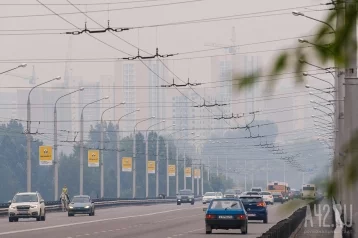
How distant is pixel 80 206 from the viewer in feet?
211

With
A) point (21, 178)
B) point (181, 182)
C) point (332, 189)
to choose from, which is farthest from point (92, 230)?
point (181, 182)

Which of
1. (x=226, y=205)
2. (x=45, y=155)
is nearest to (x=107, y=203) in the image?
(x=45, y=155)

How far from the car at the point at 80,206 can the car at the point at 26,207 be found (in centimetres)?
774

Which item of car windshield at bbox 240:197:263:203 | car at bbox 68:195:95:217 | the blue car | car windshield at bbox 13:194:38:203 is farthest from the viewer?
car at bbox 68:195:95:217

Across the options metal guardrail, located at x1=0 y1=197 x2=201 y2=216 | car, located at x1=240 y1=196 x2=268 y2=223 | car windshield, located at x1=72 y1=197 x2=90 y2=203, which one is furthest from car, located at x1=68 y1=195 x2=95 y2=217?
car, located at x1=240 y1=196 x2=268 y2=223

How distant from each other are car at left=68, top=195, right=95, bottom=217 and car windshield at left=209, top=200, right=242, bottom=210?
78.3 feet

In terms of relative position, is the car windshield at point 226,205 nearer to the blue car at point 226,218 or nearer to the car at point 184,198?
the blue car at point 226,218

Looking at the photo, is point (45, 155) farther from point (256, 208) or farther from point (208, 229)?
point (208, 229)

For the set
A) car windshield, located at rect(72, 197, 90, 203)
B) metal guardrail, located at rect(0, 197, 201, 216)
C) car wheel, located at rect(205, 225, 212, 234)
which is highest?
car windshield, located at rect(72, 197, 90, 203)

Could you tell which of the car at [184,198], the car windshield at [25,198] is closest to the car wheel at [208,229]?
the car windshield at [25,198]

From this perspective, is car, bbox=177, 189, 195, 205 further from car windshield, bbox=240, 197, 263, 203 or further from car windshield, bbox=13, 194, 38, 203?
car windshield, bbox=240, 197, 263, 203

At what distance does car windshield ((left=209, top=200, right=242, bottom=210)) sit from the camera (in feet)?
132

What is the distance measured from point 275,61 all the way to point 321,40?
0.16 meters

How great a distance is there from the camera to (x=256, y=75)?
347 centimetres
